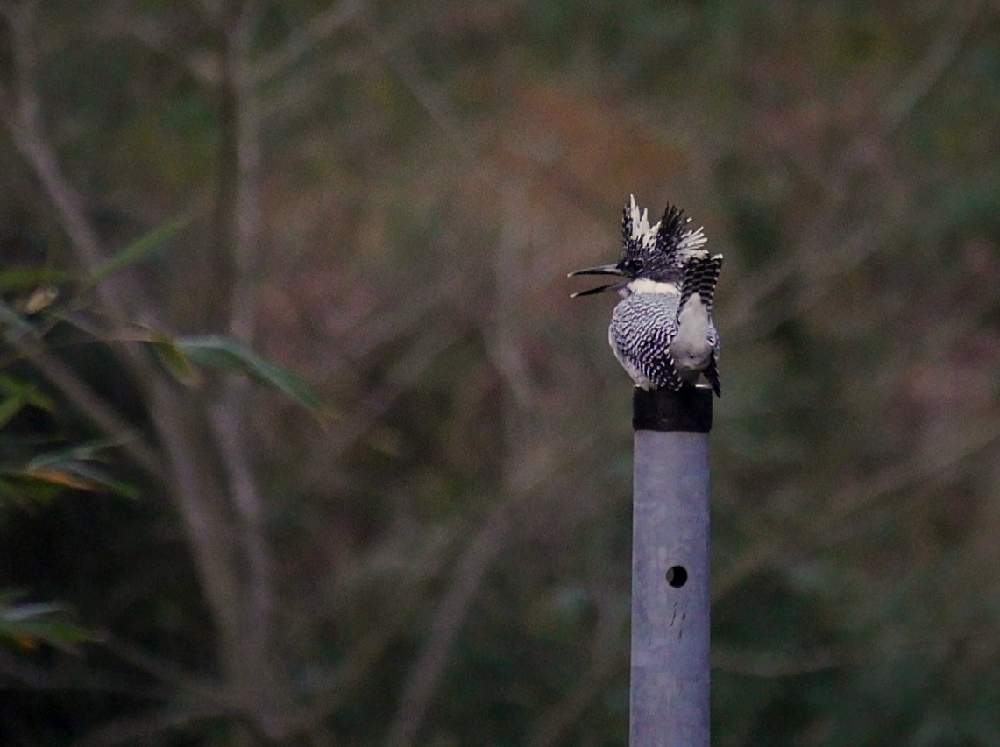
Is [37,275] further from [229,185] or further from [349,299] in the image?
[349,299]

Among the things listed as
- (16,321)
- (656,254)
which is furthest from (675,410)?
(16,321)

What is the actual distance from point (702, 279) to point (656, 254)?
209 mm

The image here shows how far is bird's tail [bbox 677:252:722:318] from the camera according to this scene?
204 cm

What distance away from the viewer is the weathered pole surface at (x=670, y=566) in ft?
6.67

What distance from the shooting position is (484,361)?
5910 millimetres

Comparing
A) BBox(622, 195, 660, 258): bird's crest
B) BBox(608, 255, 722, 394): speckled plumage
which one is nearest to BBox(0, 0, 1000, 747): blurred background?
BBox(622, 195, 660, 258): bird's crest

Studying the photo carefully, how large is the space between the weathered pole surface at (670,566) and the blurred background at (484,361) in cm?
328

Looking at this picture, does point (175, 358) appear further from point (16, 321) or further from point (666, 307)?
point (666, 307)

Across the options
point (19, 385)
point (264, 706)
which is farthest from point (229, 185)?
point (19, 385)

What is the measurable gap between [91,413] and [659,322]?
3.41m

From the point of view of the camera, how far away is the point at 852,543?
628 cm

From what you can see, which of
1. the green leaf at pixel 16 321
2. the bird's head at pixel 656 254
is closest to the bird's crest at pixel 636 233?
the bird's head at pixel 656 254

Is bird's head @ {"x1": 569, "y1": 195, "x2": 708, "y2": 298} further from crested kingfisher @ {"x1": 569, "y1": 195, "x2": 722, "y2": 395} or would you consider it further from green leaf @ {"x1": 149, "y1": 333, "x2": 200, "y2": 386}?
green leaf @ {"x1": 149, "y1": 333, "x2": 200, "y2": 386}

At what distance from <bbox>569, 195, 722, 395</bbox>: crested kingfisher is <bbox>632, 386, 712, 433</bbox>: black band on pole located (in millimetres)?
11
